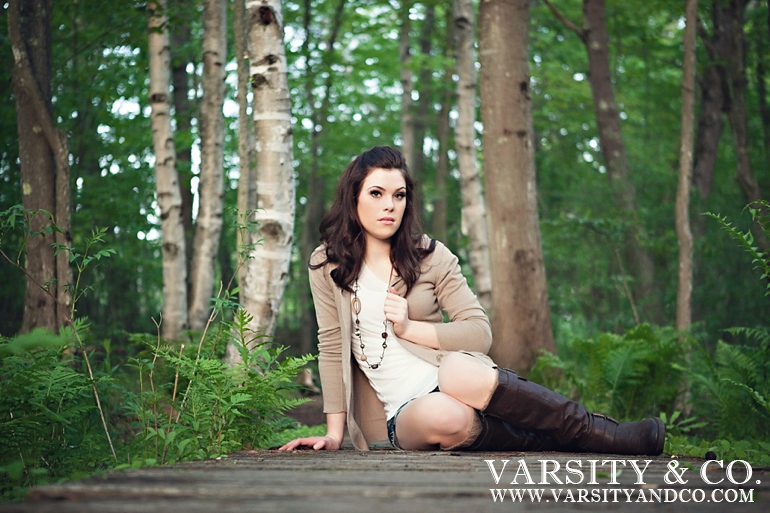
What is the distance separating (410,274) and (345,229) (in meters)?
0.49

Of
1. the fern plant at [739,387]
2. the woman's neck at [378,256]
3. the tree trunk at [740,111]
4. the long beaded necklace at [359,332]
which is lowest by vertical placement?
the fern plant at [739,387]

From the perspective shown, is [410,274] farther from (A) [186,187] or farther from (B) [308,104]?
(B) [308,104]

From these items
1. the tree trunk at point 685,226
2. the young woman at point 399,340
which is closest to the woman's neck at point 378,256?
the young woman at point 399,340

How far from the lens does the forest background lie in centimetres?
780

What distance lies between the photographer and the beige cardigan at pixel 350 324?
14.4ft

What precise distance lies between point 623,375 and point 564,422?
140 inches

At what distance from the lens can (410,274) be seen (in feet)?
14.6

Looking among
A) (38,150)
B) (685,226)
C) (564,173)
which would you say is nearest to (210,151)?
(38,150)

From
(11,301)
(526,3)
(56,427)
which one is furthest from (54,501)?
(11,301)

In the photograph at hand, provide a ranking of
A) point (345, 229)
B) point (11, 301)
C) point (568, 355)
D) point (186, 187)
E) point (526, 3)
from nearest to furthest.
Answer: point (345, 229) < point (526, 3) < point (11, 301) < point (568, 355) < point (186, 187)

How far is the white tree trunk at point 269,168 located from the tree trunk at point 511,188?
274 centimetres

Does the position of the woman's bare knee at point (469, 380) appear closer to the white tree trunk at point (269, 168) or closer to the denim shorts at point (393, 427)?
the denim shorts at point (393, 427)

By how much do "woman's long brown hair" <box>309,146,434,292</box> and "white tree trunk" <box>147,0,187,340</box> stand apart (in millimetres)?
6193

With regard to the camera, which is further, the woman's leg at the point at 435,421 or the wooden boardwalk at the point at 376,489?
the woman's leg at the point at 435,421
